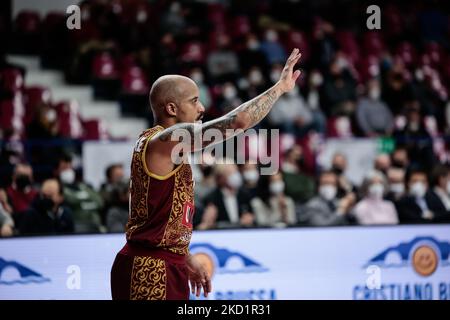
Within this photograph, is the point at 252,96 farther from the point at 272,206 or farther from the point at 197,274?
the point at 197,274

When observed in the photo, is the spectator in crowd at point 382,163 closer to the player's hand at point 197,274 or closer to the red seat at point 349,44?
the red seat at point 349,44

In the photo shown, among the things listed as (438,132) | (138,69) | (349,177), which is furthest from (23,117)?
(438,132)

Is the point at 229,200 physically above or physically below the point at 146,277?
above

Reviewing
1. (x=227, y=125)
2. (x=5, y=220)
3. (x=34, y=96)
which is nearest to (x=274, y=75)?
(x=34, y=96)

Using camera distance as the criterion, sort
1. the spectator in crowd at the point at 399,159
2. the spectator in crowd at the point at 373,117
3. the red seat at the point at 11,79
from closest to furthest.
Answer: the spectator in crowd at the point at 399,159
the red seat at the point at 11,79
the spectator in crowd at the point at 373,117

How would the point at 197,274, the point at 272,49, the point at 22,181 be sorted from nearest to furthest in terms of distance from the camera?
the point at 197,274, the point at 22,181, the point at 272,49

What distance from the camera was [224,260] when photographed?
807 centimetres

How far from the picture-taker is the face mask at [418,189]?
11.3 meters

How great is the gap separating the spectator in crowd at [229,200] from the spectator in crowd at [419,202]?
1.77 metres

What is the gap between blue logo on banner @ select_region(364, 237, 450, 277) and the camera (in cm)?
846

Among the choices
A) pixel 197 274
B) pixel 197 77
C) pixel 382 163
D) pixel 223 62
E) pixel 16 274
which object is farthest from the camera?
pixel 223 62

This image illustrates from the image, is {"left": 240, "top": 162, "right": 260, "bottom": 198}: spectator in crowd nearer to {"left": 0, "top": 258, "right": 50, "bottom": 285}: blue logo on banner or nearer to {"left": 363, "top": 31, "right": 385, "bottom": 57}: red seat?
{"left": 0, "top": 258, "right": 50, "bottom": 285}: blue logo on banner

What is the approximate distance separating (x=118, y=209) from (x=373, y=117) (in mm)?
6902

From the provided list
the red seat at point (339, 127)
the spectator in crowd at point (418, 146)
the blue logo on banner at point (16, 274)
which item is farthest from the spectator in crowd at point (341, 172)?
the blue logo on banner at point (16, 274)
